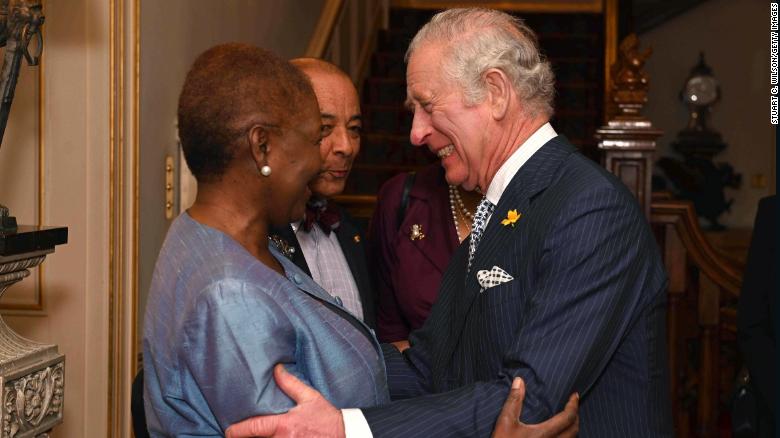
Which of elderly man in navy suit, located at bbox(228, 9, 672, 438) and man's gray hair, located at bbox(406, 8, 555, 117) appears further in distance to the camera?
man's gray hair, located at bbox(406, 8, 555, 117)

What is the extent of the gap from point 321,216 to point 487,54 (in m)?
0.89

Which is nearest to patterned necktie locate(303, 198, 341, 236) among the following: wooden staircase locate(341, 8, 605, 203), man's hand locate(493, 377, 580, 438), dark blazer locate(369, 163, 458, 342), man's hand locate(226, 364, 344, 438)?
dark blazer locate(369, 163, 458, 342)

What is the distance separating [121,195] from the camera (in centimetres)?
381

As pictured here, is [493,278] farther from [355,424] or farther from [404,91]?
[404,91]

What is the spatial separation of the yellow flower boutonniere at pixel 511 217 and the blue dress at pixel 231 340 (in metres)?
0.49

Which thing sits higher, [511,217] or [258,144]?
[258,144]

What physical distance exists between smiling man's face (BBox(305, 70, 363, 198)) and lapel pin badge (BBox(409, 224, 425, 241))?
1.20ft

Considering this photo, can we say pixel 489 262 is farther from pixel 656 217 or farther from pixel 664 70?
pixel 664 70

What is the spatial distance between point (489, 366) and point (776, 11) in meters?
2.53

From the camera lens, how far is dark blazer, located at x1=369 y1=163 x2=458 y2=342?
315cm

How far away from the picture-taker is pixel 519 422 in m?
1.97

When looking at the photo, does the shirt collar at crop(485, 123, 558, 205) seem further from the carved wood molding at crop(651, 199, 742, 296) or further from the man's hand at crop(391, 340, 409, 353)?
the carved wood molding at crop(651, 199, 742, 296)

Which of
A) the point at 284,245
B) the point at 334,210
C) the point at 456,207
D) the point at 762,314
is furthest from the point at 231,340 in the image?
the point at 762,314

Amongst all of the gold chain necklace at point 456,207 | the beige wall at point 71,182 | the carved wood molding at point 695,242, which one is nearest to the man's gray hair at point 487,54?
the gold chain necklace at point 456,207
